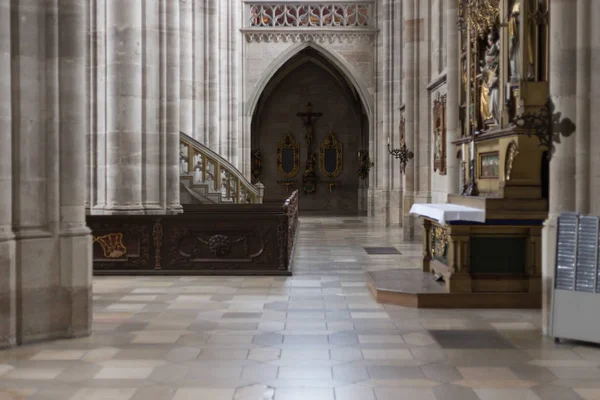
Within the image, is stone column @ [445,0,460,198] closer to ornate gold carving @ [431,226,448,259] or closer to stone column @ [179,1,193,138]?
ornate gold carving @ [431,226,448,259]

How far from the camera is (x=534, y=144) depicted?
374 inches

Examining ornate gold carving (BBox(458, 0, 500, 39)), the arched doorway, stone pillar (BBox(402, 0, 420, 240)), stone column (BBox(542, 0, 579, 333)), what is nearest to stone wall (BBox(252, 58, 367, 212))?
the arched doorway

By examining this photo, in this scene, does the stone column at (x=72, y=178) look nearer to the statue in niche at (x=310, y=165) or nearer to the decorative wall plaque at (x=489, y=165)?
the decorative wall plaque at (x=489, y=165)

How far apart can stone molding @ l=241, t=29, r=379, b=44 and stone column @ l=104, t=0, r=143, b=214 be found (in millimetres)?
17337

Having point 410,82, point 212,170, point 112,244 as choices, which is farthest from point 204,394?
point 212,170

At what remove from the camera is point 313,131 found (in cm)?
3625

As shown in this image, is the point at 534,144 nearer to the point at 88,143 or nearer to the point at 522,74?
the point at 522,74

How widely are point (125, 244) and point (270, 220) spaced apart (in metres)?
2.17

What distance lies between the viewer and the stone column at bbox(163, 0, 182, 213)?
44.2 feet

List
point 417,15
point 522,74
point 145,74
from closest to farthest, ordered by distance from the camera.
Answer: point 522,74 < point 145,74 < point 417,15

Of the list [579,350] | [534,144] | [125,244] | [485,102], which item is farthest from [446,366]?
[125,244]

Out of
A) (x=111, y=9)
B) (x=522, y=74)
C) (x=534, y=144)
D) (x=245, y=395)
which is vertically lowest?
(x=245, y=395)

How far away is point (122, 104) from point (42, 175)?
5.66m

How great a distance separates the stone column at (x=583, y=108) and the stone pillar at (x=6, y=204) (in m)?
4.84
